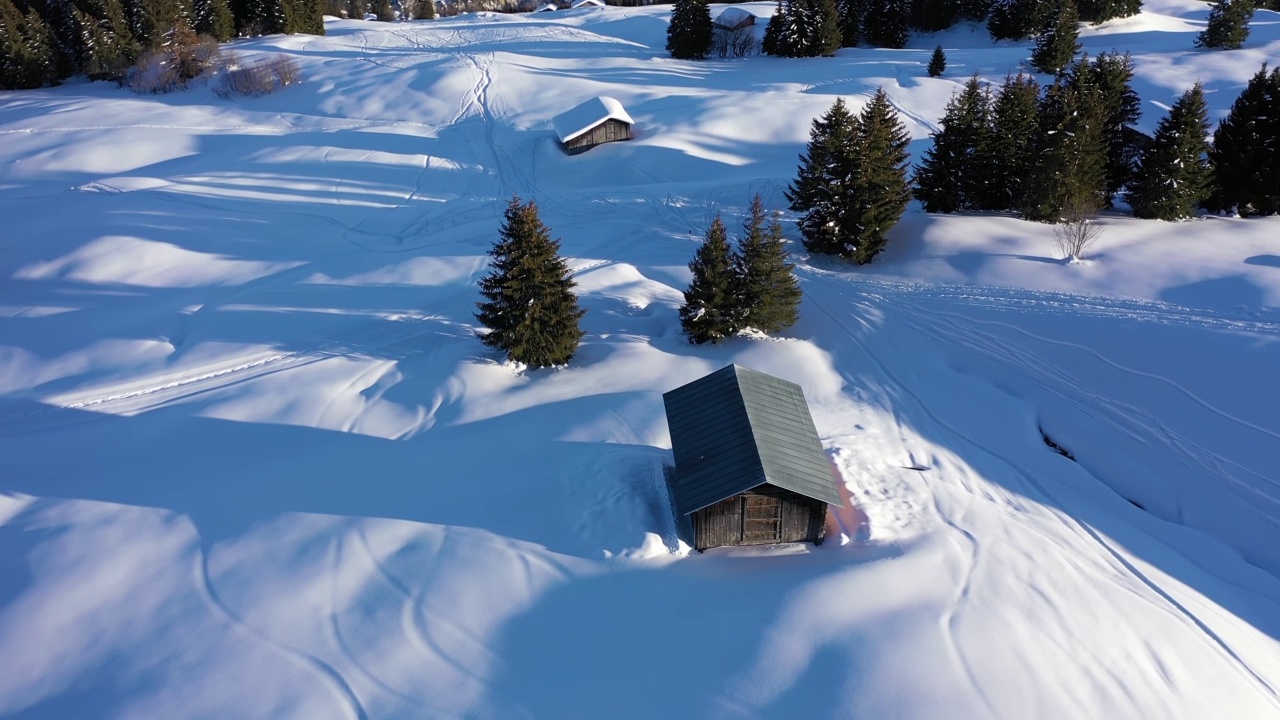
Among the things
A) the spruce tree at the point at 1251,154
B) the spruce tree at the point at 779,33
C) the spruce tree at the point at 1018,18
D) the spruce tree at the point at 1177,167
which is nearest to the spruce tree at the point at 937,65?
the spruce tree at the point at 1018,18

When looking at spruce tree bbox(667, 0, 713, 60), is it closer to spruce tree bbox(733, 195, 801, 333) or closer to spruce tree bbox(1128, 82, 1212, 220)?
spruce tree bbox(1128, 82, 1212, 220)

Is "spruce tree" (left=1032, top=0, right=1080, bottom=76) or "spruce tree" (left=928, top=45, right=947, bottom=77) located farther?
"spruce tree" (left=928, top=45, right=947, bottom=77)

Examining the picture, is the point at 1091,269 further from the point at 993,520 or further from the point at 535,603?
the point at 535,603

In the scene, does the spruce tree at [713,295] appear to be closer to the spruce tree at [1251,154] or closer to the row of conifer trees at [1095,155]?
the row of conifer trees at [1095,155]

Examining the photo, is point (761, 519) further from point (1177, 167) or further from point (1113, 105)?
point (1113, 105)

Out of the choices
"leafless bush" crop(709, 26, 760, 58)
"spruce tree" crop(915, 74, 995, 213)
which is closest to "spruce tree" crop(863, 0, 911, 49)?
"leafless bush" crop(709, 26, 760, 58)

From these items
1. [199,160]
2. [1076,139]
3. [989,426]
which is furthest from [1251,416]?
[199,160]
